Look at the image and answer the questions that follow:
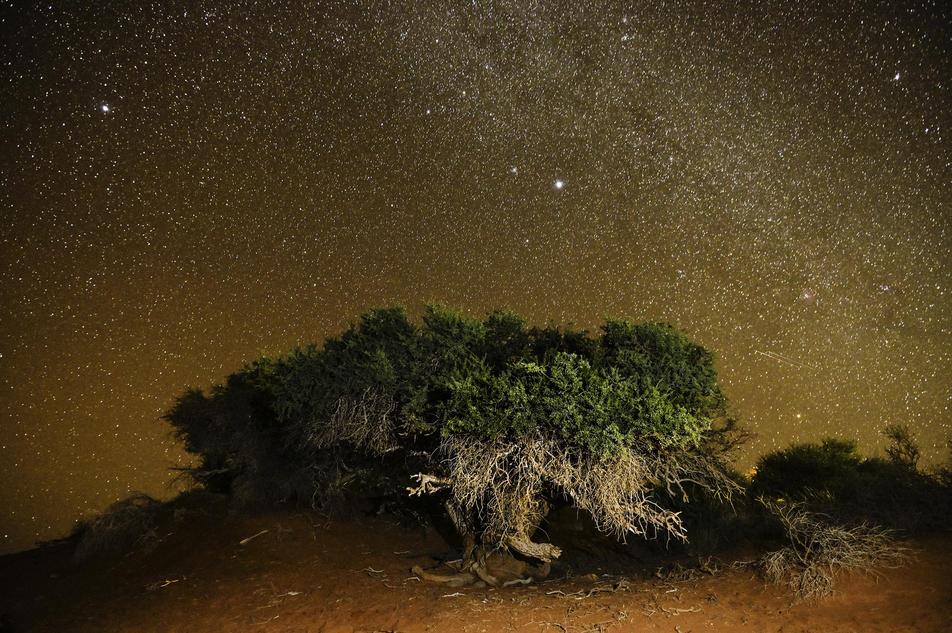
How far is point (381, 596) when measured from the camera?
9.02 meters

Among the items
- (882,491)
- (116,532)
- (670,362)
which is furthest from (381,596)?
(882,491)

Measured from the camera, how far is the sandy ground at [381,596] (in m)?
7.75

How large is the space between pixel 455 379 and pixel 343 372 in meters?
2.46

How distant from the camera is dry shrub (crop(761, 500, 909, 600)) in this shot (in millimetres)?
8344

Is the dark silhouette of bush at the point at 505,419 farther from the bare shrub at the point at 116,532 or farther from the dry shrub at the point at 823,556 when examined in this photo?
the bare shrub at the point at 116,532

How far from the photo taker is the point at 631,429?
851cm

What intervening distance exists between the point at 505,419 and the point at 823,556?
15.4ft

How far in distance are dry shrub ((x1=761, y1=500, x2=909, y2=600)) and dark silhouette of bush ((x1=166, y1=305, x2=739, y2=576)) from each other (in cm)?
113

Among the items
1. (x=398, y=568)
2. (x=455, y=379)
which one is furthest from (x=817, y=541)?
(x=398, y=568)

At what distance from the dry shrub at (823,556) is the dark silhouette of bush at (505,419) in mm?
1127

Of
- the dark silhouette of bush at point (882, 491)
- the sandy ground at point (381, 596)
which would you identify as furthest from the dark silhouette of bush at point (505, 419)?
the dark silhouette of bush at point (882, 491)

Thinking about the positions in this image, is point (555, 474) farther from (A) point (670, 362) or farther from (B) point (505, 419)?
(A) point (670, 362)

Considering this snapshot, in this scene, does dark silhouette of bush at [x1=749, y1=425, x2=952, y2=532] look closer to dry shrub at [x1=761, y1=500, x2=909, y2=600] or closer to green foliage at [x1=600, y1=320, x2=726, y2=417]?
dry shrub at [x1=761, y1=500, x2=909, y2=600]

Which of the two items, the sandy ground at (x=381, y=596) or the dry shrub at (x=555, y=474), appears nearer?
the sandy ground at (x=381, y=596)
